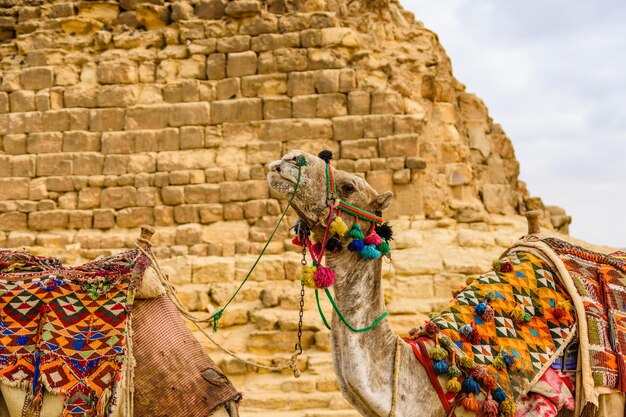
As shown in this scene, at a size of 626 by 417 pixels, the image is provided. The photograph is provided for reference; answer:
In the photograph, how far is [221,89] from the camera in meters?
10.7

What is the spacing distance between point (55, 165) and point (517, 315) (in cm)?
861

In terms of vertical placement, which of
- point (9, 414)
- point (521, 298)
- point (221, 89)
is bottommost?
point (9, 414)

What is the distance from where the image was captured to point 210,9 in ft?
36.6

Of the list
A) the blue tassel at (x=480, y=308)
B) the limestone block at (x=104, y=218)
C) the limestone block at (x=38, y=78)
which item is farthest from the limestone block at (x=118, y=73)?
the blue tassel at (x=480, y=308)

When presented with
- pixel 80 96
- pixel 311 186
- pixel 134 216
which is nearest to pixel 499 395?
pixel 311 186

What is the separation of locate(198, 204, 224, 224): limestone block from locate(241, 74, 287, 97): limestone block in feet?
5.56

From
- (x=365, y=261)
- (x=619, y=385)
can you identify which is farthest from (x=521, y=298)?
(x=365, y=261)

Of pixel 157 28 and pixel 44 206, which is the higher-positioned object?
pixel 157 28

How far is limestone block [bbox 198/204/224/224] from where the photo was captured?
33.7 ft

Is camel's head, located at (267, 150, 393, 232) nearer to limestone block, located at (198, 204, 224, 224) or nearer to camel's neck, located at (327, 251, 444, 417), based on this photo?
camel's neck, located at (327, 251, 444, 417)

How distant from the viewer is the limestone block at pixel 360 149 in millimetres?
10109

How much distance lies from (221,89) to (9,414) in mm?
7248

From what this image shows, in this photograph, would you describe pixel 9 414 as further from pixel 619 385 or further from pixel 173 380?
pixel 619 385

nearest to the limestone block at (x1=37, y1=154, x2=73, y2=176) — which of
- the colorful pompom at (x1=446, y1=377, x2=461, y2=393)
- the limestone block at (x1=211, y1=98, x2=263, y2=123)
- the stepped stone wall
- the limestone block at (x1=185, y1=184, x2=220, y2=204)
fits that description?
the stepped stone wall
